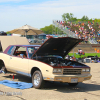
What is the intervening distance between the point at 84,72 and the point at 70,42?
1.56 metres

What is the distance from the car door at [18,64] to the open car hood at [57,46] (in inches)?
22.4

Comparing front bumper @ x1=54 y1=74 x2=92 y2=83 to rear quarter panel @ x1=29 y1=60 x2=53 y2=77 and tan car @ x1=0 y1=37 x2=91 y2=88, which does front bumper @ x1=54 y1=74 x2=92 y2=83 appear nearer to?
tan car @ x1=0 y1=37 x2=91 y2=88

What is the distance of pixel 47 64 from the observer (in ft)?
22.6

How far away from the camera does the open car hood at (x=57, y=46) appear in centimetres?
765

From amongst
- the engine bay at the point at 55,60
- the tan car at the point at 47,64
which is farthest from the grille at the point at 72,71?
the engine bay at the point at 55,60

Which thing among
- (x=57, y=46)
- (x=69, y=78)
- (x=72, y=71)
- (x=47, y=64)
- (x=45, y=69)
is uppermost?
(x=57, y=46)

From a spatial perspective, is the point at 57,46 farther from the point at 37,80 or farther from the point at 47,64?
the point at 37,80

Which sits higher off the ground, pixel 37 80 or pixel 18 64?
pixel 18 64

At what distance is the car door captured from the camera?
7.84 m

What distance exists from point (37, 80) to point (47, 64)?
31.0 inches

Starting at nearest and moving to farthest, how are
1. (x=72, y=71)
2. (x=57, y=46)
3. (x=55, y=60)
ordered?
(x=72, y=71) < (x=55, y=60) < (x=57, y=46)

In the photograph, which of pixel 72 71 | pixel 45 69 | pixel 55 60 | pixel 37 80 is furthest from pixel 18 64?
pixel 72 71

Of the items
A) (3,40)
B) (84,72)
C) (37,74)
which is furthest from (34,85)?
(3,40)

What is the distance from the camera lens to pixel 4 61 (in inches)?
360
